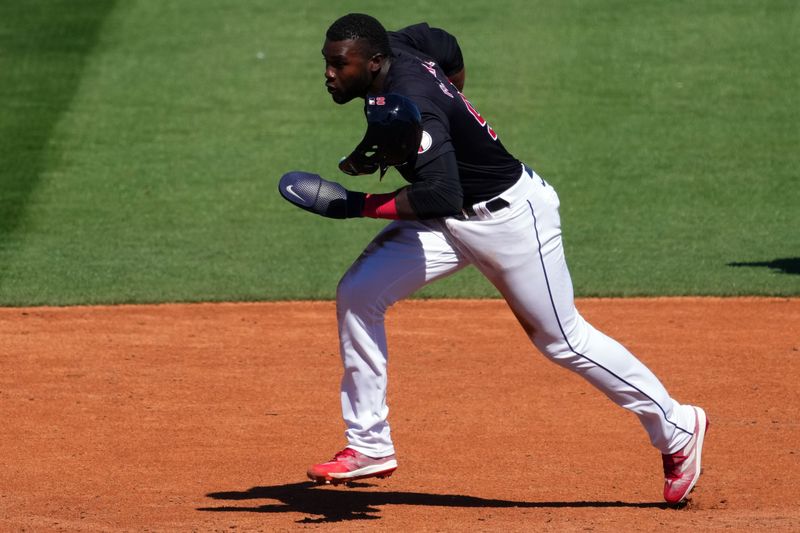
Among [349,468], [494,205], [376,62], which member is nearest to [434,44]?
[376,62]

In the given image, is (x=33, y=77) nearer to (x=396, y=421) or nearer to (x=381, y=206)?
(x=396, y=421)

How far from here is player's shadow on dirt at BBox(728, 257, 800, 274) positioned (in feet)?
35.6

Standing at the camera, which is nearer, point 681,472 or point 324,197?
point 324,197

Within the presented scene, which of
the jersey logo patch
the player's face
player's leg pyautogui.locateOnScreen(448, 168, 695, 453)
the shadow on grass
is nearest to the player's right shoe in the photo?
player's leg pyautogui.locateOnScreen(448, 168, 695, 453)

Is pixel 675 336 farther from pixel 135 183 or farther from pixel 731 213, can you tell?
pixel 135 183

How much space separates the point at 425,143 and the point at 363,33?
1.72 feet

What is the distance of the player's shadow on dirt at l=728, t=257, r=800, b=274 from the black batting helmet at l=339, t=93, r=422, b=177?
635 cm

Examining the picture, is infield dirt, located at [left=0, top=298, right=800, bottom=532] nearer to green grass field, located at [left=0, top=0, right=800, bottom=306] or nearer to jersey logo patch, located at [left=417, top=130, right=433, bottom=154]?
green grass field, located at [left=0, top=0, right=800, bottom=306]

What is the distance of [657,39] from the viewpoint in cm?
1716

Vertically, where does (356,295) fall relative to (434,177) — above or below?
below

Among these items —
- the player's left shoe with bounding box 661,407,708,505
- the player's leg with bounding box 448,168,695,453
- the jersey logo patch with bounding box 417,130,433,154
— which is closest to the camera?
the jersey logo patch with bounding box 417,130,433,154

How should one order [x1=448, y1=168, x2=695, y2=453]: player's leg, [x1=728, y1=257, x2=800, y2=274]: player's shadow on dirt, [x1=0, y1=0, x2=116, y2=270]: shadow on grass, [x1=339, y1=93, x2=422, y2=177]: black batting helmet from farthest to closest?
[x1=0, y1=0, x2=116, y2=270]: shadow on grass, [x1=728, y1=257, x2=800, y2=274]: player's shadow on dirt, [x1=448, y1=168, x2=695, y2=453]: player's leg, [x1=339, y1=93, x2=422, y2=177]: black batting helmet

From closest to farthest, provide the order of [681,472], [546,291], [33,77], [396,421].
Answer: [546,291], [681,472], [396,421], [33,77]

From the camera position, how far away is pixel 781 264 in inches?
433
